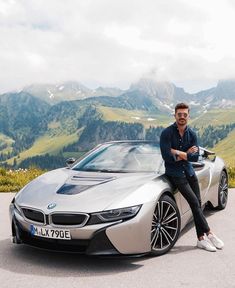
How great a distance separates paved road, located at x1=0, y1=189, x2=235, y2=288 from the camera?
4535mm

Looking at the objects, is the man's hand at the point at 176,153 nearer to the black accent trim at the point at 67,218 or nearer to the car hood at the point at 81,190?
the car hood at the point at 81,190

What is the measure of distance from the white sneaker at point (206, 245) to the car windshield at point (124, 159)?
1179 millimetres

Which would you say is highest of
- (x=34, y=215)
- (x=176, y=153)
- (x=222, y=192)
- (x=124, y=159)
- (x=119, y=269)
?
(x=176, y=153)

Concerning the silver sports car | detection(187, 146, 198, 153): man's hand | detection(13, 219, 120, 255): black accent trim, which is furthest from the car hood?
detection(187, 146, 198, 153): man's hand

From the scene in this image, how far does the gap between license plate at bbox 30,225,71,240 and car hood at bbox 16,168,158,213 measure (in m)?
0.22

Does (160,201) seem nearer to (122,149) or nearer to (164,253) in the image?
(164,253)

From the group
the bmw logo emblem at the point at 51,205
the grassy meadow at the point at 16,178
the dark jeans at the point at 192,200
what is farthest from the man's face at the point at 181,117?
the grassy meadow at the point at 16,178

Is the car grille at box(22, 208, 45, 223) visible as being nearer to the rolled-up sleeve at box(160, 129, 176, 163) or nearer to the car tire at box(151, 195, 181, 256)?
the car tire at box(151, 195, 181, 256)

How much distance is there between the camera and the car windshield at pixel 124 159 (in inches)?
252

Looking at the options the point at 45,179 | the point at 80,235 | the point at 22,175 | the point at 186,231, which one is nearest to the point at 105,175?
the point at 45,179

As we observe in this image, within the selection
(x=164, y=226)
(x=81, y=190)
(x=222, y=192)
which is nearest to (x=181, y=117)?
(x=164, y=226)

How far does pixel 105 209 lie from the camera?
498 cm

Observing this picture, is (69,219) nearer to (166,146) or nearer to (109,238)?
(109,238)

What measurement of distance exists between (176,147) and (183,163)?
0.24 m
